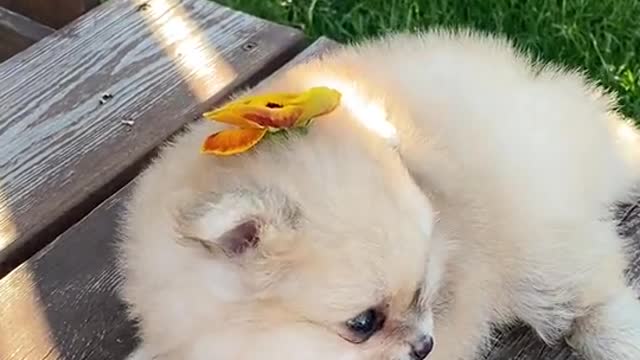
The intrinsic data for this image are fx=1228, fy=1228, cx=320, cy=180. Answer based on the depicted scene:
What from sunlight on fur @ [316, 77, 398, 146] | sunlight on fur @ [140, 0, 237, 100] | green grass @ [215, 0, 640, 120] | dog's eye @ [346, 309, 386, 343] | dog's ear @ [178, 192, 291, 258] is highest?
dog's ear @ [178, 192, 291, 258]

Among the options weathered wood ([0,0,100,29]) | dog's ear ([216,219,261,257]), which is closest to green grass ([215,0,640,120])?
weathered wood ([0,0,100,29])

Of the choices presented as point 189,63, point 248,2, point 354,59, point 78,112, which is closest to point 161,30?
point 189,63

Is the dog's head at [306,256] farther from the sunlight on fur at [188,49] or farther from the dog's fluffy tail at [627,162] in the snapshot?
the sunlight on fur at [188,49]

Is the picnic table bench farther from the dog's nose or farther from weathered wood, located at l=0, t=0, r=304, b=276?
the dog's nose

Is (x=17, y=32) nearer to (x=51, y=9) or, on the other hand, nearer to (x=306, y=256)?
(x=51, y=9)

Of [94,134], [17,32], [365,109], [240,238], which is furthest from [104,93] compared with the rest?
[240,238]

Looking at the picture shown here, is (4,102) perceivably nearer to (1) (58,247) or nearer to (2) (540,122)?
(1) (58,247)
